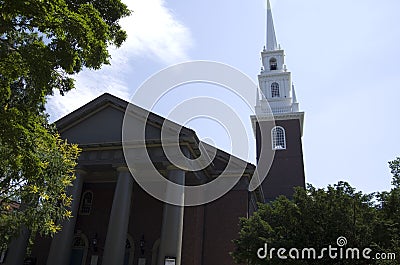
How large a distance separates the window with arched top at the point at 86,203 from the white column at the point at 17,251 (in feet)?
18.4

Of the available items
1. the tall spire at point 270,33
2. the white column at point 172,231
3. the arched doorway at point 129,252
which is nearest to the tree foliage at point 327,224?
the white column at point 172,231

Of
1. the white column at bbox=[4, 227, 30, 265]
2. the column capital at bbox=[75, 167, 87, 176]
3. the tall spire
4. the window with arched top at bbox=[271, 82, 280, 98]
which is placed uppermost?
the tall spire

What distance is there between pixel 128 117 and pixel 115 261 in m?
8.29

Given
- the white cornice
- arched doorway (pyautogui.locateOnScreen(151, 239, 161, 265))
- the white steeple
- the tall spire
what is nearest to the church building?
arched doorway (pyautogui.locateOnScreen(151, 239, 161, 265))

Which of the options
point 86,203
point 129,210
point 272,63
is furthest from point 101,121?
point 272,63

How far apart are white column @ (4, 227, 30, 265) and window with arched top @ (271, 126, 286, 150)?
1107 inches

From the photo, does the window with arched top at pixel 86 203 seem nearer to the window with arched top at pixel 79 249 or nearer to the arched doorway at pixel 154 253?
the window with arched top at pixel 79 249

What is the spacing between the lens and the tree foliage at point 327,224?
10773 millimetres

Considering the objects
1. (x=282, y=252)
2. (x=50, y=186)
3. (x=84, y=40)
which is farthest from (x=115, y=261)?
(x=84, y=40)

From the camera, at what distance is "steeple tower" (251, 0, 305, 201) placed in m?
35.2

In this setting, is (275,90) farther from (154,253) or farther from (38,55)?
(38,55)

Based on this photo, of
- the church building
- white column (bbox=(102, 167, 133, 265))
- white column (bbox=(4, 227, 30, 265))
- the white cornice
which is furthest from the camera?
the white cornice

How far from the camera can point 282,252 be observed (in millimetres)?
11828

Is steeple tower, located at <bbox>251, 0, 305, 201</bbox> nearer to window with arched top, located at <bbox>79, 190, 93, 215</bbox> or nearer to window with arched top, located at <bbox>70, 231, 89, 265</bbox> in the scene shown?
window with arched top, located at <bbox>79, 190, 93, 215</bbox>
